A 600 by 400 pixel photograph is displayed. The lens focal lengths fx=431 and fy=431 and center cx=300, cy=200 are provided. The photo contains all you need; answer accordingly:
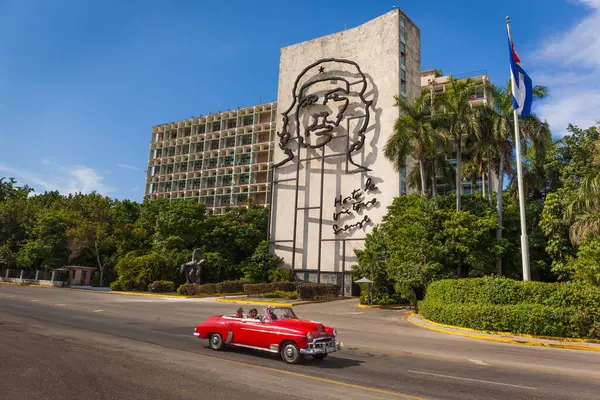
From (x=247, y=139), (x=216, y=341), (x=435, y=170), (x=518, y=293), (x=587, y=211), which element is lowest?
(x=216, y=341)

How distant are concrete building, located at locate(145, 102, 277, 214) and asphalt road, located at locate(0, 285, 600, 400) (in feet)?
232

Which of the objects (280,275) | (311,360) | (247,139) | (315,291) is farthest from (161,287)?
(247,139)

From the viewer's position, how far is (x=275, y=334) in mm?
11984

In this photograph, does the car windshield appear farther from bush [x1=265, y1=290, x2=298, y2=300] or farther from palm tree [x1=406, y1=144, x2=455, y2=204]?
palm tree [x1=406, y1=144, x2=455, y2=204]

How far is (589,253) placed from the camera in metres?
23.4

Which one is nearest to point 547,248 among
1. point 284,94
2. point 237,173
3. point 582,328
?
point 582,328

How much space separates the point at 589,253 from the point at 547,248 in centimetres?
915

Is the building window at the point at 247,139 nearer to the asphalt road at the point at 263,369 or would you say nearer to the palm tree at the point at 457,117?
the palm tree at the point at 457,117

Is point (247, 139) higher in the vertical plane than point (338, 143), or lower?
higher

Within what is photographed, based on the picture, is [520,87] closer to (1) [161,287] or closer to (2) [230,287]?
(2) [230,287]

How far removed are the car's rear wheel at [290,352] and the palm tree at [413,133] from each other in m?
26.8

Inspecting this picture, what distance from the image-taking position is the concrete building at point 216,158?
297 ft

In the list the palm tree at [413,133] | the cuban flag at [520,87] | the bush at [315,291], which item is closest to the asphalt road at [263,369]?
the cuban flag at [520,87]

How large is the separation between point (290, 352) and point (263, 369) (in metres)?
1.12
